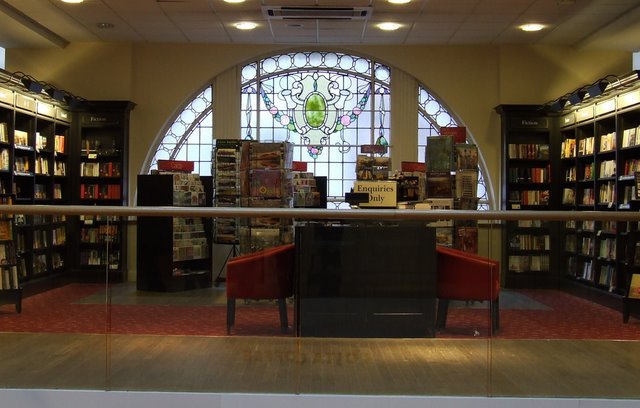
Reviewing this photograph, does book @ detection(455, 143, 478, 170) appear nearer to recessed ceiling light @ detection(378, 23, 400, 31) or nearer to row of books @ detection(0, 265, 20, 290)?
recessed ceiling light @ detection(378, 23, 400, 31)

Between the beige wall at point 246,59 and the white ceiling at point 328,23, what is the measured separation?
0.24 metres

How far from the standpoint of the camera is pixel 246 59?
34.6 feet

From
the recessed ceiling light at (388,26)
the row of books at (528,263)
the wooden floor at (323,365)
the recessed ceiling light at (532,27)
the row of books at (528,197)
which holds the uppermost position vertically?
the recessed ceiling light at (388,26)

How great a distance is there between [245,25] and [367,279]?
21.2ft

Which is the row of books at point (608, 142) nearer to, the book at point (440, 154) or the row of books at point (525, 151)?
the row of books at point (525, 151)

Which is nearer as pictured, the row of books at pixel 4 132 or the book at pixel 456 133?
the book at pixel 456 133

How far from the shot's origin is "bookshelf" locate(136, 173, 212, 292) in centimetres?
378

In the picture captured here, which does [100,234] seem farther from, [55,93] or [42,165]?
[42,165]

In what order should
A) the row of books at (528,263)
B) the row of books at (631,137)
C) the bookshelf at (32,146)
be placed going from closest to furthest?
the row of books at (528,263) < the row of books at (631,137) < the bookshelf at (32,146)

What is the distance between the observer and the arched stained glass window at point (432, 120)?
10648 mm

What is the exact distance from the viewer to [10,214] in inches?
148

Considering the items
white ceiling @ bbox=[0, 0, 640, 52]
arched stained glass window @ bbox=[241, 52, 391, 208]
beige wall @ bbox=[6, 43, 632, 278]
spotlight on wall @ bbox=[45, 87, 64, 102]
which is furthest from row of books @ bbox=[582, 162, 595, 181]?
spotlight on wall @ bbox=[45, 87, 64, 102]

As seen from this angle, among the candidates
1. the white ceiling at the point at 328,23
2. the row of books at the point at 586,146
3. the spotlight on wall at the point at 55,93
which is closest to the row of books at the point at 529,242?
the white ceiling at the point at 328,23

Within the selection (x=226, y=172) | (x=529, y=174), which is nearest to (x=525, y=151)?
(x=529, y=174)
